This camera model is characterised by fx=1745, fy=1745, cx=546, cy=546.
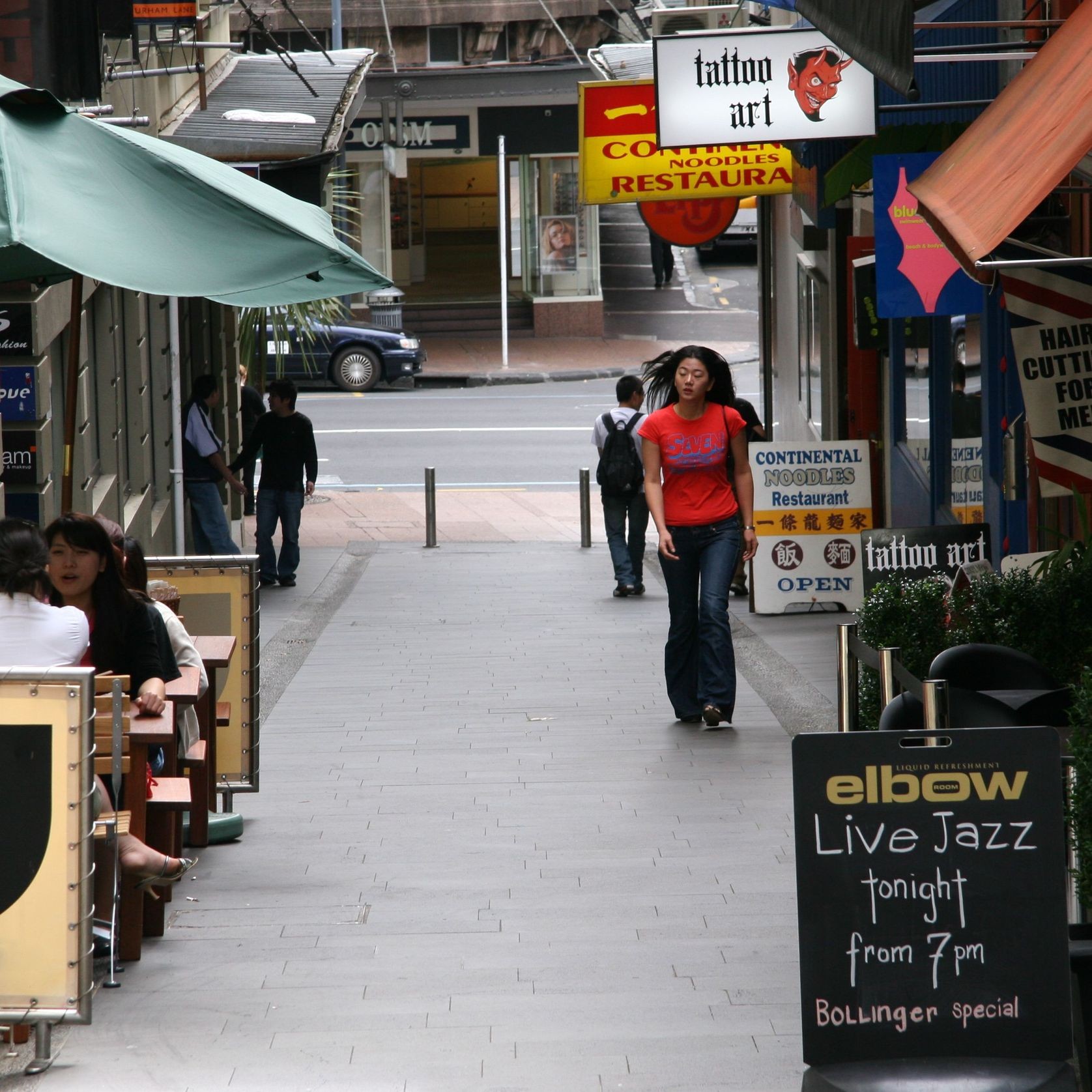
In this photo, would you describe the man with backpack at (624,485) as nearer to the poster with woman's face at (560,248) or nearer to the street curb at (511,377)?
the street curb at (511,377)

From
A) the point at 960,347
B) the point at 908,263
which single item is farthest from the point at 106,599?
the point at 960,347

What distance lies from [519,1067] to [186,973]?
131 cm

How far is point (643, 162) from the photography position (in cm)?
1248

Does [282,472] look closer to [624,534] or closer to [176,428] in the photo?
[176,428]

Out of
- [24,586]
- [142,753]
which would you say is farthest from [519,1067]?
[24,586]

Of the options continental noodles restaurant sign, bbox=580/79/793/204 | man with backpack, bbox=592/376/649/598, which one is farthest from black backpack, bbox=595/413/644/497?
continental noodles restaurant sign, bbox=580/79/793/204

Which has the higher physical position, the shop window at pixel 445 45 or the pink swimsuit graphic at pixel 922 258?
the shop window at pixel 445 45

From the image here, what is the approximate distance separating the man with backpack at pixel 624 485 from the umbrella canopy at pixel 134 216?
865 centimetres

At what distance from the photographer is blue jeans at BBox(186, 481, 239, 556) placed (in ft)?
48.0

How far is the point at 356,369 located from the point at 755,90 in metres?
24.5

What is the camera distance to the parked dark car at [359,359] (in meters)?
32.3

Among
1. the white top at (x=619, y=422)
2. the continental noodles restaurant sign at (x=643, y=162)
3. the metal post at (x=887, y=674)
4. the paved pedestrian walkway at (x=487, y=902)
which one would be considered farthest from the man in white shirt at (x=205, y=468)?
the metal post at (x=887, y=674)

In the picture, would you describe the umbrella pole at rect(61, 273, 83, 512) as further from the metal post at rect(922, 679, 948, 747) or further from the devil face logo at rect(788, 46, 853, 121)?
the devil face logo at rect(788, 46, 853, 121)

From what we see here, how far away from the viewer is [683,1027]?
4824 millimetres
